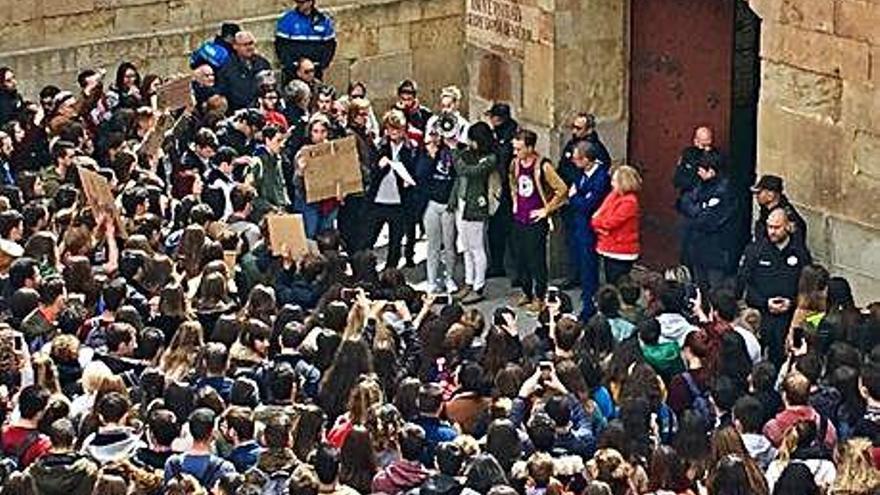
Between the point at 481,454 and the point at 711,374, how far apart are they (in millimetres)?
2585

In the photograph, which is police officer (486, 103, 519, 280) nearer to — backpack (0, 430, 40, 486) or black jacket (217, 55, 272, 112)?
black jacket (217, 55, 272, 112)

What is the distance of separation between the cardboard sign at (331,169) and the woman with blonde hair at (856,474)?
22.0 ft

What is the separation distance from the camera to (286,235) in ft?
50.6

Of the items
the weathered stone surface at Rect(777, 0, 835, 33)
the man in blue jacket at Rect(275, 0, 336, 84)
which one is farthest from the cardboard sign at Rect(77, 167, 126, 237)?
the weathered stone surface at Rect(777, 0, 835, 33)

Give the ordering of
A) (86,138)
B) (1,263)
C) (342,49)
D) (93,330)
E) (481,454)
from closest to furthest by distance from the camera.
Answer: (481,454), (93,330), (1,263), (86,138), (342,49)

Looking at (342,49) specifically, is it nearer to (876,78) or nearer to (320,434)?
(876,78)

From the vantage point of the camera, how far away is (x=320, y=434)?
1126 cm

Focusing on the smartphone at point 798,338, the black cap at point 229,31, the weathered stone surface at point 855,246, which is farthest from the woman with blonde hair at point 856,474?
the black cap at point 229,31

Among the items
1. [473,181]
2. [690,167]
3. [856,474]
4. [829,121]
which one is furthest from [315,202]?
[856,474]

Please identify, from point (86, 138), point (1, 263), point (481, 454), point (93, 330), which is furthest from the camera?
point (86, 138)

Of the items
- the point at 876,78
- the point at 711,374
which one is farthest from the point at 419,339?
the point at 876,78

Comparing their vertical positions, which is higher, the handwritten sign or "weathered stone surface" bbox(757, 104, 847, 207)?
the handwritten sign

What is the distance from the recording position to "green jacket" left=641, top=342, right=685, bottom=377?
12930 mm

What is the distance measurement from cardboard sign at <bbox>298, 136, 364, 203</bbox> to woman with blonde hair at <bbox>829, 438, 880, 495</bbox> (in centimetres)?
670
